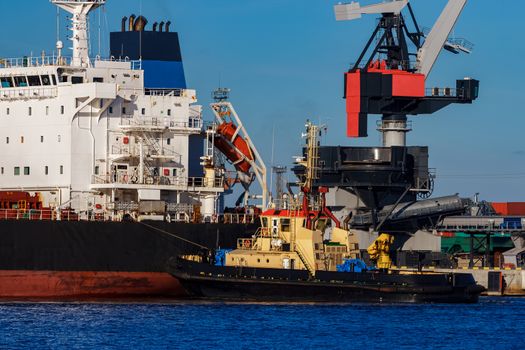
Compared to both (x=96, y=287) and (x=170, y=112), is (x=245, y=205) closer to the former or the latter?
(x=170, y=112)

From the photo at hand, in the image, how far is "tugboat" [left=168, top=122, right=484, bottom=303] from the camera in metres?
53.8

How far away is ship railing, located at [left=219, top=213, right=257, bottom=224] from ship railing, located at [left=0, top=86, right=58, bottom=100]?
8.62 metres

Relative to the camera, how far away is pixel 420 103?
7131 cm

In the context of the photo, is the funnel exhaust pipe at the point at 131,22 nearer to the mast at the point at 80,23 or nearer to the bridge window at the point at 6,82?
the mast at the point at 80,23

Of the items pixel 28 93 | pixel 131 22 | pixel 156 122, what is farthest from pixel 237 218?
pixel 131 22

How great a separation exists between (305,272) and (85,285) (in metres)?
8.68

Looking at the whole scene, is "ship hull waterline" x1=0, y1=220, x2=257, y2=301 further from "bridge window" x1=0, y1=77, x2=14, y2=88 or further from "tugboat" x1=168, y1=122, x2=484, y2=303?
"bridge window" x1=0, y1=77, x2=14, y2=88

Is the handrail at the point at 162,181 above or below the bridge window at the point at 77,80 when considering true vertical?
below

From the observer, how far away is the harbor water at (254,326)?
43750 millimetres

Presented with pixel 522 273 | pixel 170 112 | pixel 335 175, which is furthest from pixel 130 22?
pixel 522 273

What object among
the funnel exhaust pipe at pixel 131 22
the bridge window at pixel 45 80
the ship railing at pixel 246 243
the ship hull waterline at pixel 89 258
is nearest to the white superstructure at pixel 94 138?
the bridge window at pixel 45 80

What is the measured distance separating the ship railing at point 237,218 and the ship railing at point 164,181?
1432 mm

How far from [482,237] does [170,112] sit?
24.4 metres

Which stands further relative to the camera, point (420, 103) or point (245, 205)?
point (420, 103)
